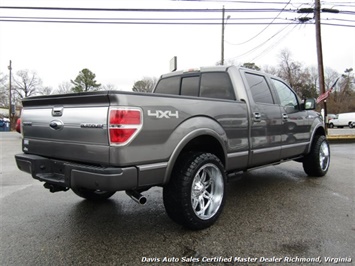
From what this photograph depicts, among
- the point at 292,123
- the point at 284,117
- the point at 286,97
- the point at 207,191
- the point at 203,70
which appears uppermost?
the point at 203,70

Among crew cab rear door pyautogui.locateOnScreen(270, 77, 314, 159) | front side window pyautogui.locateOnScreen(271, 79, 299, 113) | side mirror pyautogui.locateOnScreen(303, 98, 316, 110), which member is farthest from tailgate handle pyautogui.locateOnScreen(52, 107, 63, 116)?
side mirror pyautogui.locateOnScreen(303, 98, 316, 110)

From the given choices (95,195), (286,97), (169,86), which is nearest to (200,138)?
(169,86)

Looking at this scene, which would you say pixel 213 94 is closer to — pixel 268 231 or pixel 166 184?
pixel 166 184

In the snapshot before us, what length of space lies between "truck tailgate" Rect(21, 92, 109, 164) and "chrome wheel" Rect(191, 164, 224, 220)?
1.13m

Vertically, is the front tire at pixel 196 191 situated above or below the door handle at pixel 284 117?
below

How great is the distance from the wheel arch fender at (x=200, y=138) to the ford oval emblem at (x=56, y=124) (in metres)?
1.13

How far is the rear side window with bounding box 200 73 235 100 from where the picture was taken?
3.83 m

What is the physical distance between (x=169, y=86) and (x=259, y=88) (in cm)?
145

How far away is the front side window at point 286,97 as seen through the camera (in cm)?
463

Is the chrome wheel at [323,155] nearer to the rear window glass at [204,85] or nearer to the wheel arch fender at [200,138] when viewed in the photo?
the rear window glass at [204,85]

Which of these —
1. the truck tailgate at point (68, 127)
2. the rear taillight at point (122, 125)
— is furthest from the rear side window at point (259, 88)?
the truck tailgate at point (68, 127)

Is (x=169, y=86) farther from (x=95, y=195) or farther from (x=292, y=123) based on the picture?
(x=292, y=123)

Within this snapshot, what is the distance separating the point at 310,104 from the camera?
16.1 ft

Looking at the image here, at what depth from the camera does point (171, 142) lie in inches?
105
